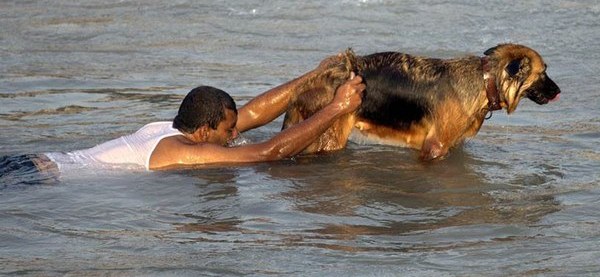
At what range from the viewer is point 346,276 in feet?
20.0

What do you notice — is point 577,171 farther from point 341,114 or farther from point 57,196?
point 57,196

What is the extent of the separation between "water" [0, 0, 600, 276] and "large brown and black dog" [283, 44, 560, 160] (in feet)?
1.07

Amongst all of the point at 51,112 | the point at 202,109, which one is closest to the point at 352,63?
the point at 202,109

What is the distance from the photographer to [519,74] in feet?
28.4

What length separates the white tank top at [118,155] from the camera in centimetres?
859

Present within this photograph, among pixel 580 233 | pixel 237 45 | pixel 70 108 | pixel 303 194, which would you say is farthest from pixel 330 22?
pixel 580 233

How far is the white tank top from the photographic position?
859cm

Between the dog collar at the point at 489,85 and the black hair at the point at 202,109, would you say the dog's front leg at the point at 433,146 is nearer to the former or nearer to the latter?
the dog collar at the point at 489,85

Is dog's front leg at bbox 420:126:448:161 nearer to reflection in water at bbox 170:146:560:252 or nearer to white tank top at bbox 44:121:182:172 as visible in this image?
reflection in water at bbox 170:146:560:252

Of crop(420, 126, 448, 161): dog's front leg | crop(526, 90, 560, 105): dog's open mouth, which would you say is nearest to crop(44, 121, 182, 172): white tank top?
crop(420, 126, 448, 161): dog's front leg

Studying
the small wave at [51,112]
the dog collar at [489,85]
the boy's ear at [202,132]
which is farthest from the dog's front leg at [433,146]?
the small wave at [51,112]

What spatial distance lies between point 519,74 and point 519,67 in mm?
59

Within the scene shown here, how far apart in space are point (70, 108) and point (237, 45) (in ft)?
10.4

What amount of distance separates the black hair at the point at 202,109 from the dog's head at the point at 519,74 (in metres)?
2.01
